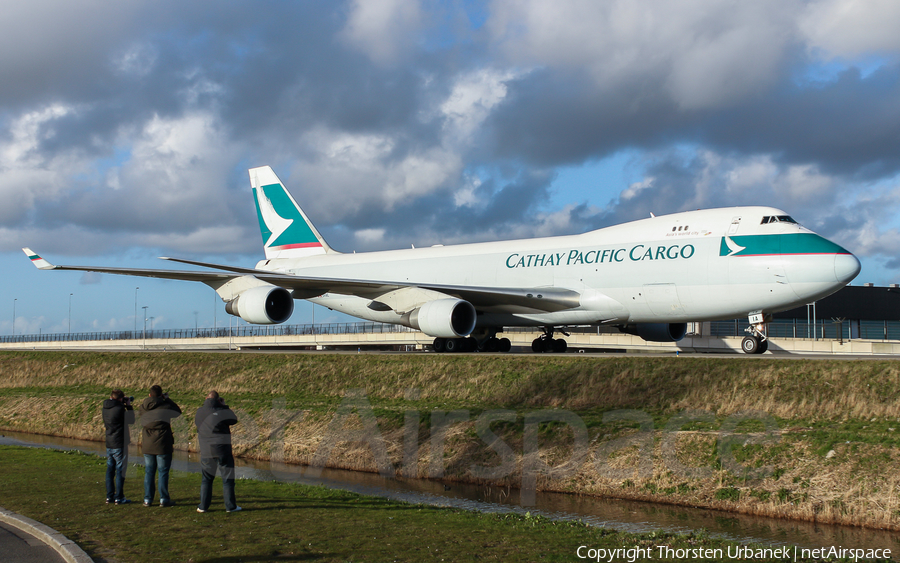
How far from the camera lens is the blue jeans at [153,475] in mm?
10633

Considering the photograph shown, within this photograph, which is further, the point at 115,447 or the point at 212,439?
the point at 115,447

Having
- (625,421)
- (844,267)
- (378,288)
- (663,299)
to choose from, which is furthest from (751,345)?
(378,288)

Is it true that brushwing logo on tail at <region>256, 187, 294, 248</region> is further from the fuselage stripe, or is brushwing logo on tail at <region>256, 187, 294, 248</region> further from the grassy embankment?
the grassy embankment

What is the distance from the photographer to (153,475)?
1069 cm

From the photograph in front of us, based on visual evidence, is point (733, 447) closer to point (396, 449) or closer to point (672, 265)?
point (396, 449)

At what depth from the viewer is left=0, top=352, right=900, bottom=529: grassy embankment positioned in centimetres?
1313

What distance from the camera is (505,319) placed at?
28.3 meters

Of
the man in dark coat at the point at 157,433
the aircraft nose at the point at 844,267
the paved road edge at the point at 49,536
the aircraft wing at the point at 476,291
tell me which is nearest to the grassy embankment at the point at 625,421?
the aircraft wing at the point at 476,291

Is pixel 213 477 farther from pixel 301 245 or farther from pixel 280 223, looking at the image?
pixel 280 223

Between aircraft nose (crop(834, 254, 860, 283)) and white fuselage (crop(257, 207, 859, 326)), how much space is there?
3 cm

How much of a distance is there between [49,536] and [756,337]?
809 inches

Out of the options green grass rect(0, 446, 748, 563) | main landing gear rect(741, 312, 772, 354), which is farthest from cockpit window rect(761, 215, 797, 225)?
green grass rect(0, 446, 748, 563)

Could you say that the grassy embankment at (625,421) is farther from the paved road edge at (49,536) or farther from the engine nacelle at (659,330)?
the paved road edge at (49,536)

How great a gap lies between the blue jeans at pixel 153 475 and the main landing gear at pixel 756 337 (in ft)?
59.2
